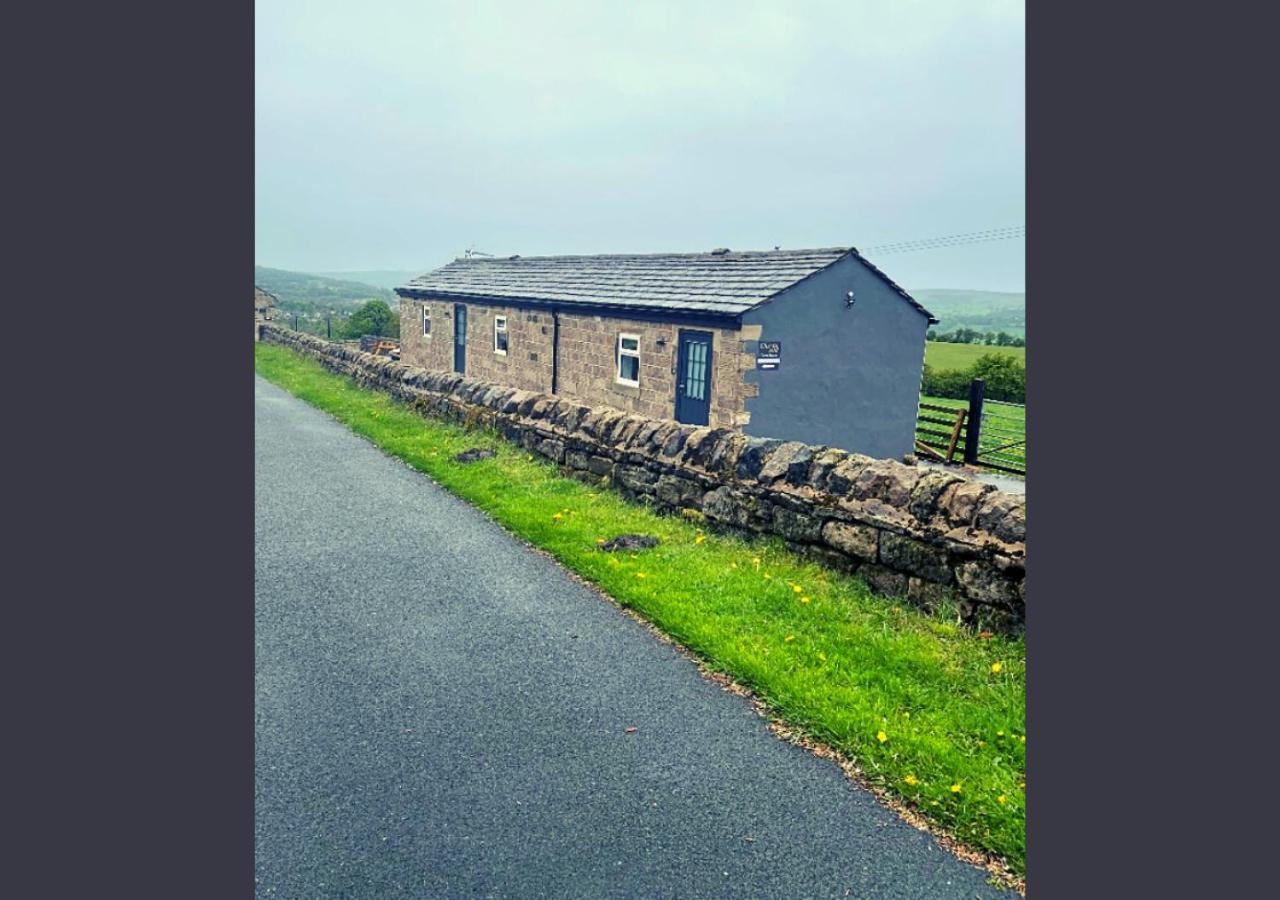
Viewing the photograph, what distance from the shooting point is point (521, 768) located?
4621 millimetres

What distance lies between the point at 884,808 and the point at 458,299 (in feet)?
87.2

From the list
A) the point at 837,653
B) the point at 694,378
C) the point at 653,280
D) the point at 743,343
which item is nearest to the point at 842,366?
the point at 743,343

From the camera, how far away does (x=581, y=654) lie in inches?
243

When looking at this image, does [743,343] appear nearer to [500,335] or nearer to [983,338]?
[500,335]

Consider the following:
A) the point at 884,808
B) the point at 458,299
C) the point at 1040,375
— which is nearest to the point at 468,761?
the point at 884,808

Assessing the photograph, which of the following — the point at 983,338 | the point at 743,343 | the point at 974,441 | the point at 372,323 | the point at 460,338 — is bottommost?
the point at 974,441

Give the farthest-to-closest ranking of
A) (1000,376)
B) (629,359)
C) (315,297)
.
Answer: (315,297) → (1000,376) → (629,359)

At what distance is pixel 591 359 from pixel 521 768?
58.6ft

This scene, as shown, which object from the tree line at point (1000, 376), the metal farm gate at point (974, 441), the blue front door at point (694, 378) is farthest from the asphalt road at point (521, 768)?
the tree line at point (1000, 376)

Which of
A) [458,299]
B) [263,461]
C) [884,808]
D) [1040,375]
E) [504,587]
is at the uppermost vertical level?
[458,299]

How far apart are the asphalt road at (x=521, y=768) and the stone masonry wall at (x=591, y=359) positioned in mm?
10936

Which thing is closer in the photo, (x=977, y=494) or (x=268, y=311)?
(x=977, y=494)

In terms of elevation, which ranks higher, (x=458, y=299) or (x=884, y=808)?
(x=458, y=299)

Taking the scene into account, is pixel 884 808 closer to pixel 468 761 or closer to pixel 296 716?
pixel 468 761
